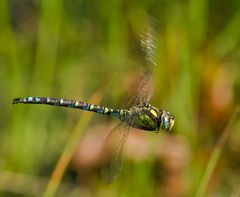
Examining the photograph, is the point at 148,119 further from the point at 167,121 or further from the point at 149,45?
the point at 149,45

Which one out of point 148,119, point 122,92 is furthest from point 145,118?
point 122,92

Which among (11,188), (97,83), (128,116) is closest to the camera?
(128,116)

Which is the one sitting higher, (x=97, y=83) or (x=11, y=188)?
(x=97, y=83)

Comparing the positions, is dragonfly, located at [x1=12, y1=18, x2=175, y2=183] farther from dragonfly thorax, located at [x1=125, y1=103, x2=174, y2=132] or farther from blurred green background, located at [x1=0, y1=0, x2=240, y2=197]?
blurred green background, located at [x1=0, y1=0, x2=240, y2=197]

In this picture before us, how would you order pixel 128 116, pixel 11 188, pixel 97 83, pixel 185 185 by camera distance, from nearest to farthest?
pixel 128 116 → pixel 185 185 → pixel 11 188 → pixel 97 83

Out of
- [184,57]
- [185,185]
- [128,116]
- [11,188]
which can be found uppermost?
[184,57]

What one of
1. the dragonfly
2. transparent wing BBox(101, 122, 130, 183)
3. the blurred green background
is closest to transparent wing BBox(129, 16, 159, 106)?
the dragonfly

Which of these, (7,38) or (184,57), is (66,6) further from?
(184,57)

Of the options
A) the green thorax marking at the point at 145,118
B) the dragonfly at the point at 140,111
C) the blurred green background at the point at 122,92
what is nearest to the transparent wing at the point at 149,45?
the dragonfly at the point at 140,111

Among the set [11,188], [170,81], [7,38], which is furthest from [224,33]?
[11,188]
